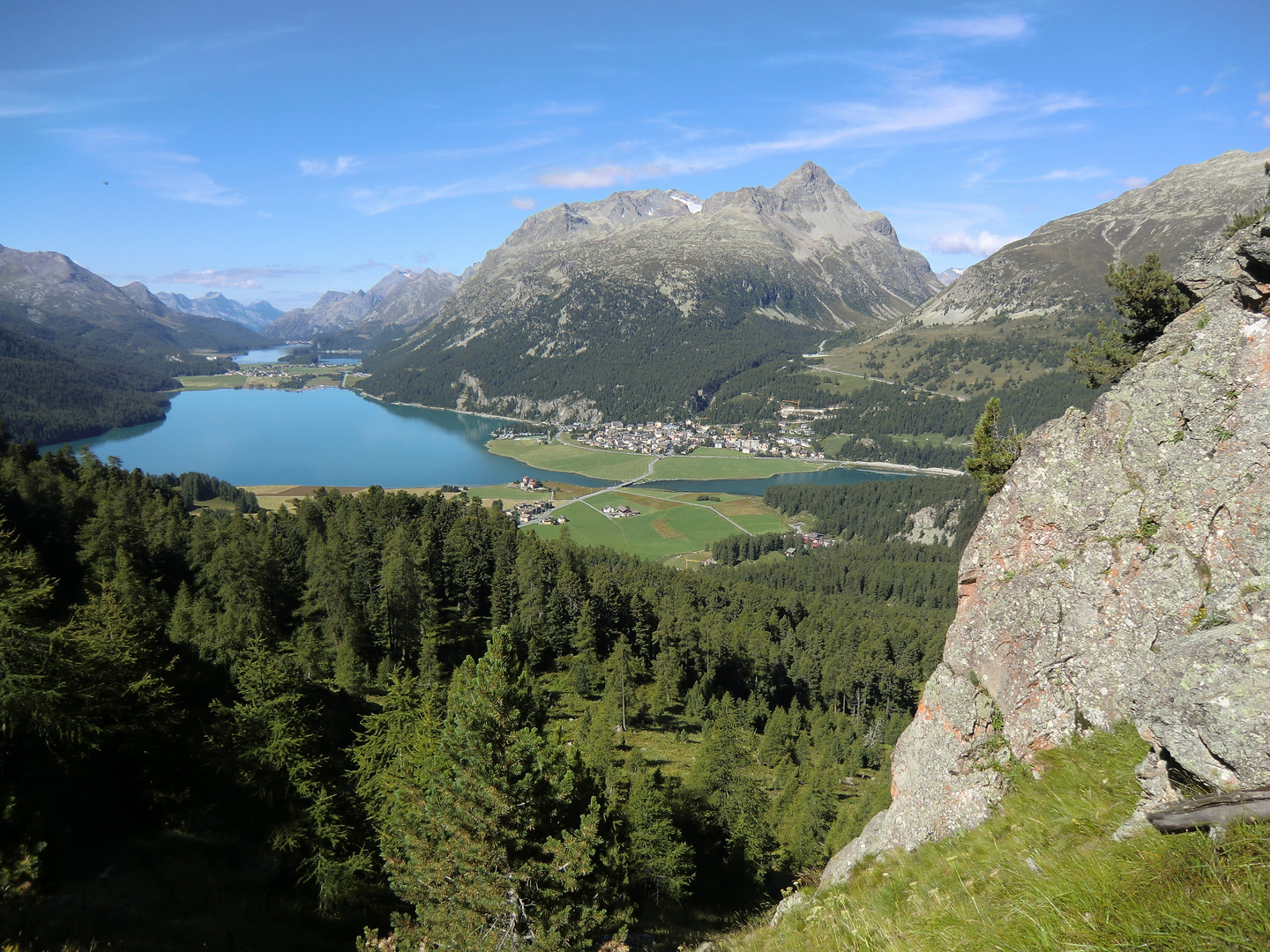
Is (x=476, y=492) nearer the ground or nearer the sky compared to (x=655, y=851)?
nearer the ground

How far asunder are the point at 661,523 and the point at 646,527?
5856 millimetres

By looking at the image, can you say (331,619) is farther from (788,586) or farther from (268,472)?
(268,472)

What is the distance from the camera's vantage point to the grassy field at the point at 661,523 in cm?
12800

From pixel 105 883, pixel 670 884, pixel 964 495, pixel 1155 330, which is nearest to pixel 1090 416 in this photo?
pixel 1155 330

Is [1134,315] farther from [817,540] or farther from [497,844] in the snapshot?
[817,540]

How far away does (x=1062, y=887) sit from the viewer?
19.9ft

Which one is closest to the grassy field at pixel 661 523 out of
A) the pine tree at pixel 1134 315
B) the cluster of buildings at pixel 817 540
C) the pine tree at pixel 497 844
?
the cluster of buildings at pixel 817 540

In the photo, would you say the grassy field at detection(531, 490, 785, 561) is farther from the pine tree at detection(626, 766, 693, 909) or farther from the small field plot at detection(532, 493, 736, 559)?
the pine tree at detection(626, 766, 693, 909)

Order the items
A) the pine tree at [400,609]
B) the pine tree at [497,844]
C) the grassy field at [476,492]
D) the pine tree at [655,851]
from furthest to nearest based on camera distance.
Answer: the grassy field at [476,492] < the pine tree at [400,609] < the pine tree at [655,851] < the pine tree at [497,844]

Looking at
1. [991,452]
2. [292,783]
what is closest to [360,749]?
[292,783]

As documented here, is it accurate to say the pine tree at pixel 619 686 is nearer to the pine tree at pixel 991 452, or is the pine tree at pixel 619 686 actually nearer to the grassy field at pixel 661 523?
the pine tree at pixel 991 452

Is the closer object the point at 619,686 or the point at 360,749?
the point at 360,749

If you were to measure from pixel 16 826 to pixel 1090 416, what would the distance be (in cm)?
2863

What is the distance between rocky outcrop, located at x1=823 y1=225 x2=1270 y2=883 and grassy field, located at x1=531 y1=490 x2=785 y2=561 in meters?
104
